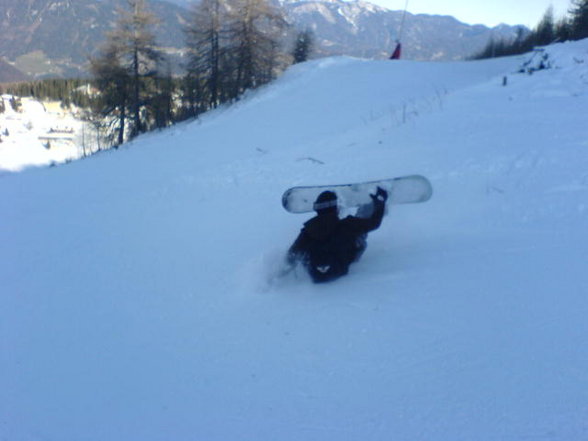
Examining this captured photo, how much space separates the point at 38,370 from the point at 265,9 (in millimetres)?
23623

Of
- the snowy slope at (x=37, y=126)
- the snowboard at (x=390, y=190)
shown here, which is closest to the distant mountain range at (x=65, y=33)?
the snowy slope at (x=37, y=126)

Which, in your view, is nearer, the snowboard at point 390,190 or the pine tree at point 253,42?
the snowboard at point 390,190

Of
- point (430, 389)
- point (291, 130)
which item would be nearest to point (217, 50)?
point (291, 130)

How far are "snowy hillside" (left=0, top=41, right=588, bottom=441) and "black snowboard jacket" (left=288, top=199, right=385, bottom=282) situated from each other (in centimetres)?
16

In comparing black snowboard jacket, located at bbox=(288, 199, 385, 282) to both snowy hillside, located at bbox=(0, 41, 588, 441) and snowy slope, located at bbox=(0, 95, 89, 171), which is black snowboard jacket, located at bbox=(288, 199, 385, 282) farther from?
snowy slope, located at bbox=(0, 95, 89, 171)

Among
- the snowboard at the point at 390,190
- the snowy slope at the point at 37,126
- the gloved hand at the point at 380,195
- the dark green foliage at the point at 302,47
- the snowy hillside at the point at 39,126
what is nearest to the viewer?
the gloved hand at the point at 380,195

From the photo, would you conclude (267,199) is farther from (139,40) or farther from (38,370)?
(139,40)

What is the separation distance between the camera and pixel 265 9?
76.8 ft

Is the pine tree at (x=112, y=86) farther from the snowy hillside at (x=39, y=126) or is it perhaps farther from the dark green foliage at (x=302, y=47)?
the dark green foliage at (x=302, y=47)

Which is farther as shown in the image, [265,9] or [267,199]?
[265,9]

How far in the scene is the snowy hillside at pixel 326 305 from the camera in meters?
2.53

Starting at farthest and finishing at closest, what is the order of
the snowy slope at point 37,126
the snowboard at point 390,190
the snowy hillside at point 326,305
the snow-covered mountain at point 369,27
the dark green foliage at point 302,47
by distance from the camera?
the snow-covered mountain at point 369,27 < the snowy slope at point 37,126 < the dark green foliage at point 302,47 < the snowboard at point 390,190 < the snowy hillside at point 326,305

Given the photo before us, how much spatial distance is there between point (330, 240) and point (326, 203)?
14.5 inches

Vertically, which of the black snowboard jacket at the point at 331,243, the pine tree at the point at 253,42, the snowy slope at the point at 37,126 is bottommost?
the snowy slope at the point at 37,126
